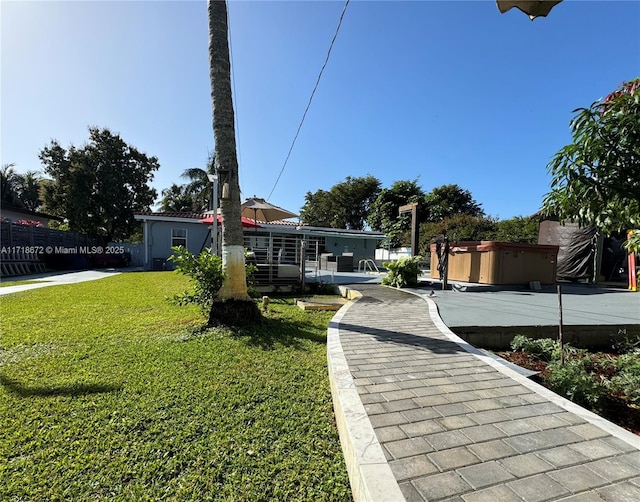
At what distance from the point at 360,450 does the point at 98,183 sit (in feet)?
71.3

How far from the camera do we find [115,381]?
2.93 m

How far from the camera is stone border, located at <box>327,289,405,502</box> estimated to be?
1.36 m

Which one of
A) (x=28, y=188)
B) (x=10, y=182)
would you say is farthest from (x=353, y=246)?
(x=10, y=182)

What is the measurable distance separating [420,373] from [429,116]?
41.4 feet

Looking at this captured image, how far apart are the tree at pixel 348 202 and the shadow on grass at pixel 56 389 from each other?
30010 mm

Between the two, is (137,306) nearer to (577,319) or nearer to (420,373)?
(420,373)

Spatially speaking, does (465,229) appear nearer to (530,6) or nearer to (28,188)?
(530,6)

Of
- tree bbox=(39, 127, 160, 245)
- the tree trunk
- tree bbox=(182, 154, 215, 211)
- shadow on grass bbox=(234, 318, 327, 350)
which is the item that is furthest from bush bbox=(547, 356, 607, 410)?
tree bbox=(182, 154, 215, 211)

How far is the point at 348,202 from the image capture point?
33.1 m

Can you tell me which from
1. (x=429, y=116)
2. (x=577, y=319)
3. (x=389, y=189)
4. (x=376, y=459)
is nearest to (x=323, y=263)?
(x=429, y=116)

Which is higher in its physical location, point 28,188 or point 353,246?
point 28,188

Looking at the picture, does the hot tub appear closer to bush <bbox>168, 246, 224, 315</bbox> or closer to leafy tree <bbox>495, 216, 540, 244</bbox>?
bush <bbox>168, 246, 224, 315</bbox>

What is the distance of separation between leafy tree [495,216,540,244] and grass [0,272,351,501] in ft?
56.1

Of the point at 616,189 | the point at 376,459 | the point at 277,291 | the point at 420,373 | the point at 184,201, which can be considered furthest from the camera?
the point at 184,201
